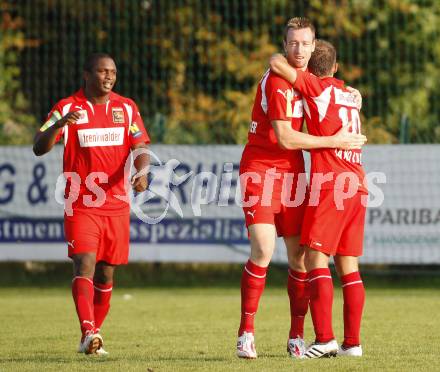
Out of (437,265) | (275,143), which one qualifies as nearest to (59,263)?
(437,265)

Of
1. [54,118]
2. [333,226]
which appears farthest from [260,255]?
[54,118]

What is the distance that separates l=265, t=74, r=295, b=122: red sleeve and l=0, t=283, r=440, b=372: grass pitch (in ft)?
5.38

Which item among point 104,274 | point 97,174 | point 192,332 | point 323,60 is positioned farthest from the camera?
point 192,332

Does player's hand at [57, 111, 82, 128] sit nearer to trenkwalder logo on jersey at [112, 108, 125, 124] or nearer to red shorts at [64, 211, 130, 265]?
trenkwalder logo on jersey at [112, 108, 125, 124]

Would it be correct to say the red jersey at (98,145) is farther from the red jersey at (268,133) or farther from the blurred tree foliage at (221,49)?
the blurred tree foliage at (221,49)

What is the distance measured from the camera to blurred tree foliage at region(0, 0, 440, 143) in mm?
21859

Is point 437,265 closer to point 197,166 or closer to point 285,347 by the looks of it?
point 197,166

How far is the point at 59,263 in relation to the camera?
1864 cm

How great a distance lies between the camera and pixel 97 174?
30.0ft

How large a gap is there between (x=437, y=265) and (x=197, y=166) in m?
3.60

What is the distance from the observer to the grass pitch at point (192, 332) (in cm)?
788

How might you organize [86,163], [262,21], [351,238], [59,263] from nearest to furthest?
[351,238] → [86,163] → [59,263] → [262,21]

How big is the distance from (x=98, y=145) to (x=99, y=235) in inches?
27.2

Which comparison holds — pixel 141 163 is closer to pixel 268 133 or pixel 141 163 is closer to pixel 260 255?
pixel 268 133
